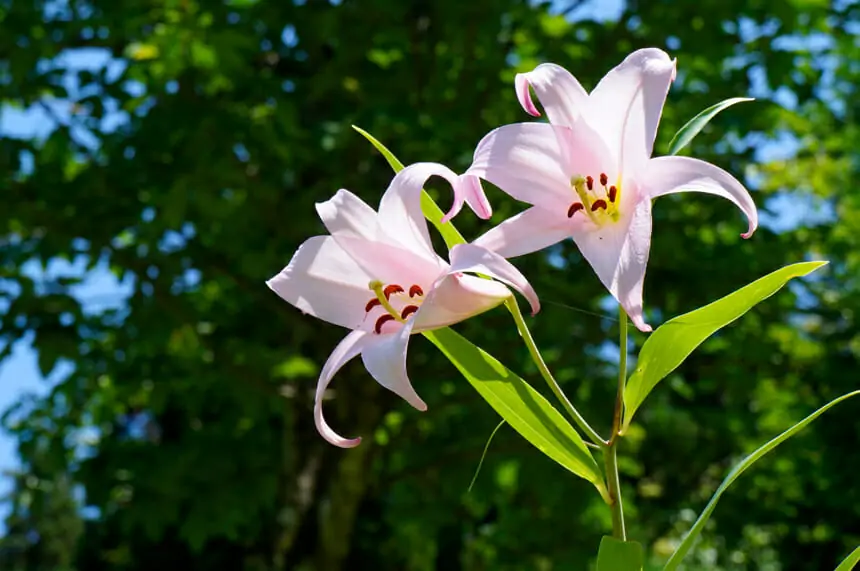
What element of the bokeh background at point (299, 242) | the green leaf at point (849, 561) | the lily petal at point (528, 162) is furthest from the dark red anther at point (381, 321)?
the bokeh background at point (299, 242)

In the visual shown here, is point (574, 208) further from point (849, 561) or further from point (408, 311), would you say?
point (849, 561)

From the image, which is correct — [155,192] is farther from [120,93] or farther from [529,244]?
[529,244]

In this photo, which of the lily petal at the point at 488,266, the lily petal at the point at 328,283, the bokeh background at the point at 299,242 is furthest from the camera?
the bokeh background at the point at 299,242

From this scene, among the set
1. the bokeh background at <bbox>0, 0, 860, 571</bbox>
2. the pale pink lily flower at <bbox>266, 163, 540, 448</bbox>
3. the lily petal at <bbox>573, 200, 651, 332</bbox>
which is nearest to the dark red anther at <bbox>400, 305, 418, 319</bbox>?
the pale pink lily flower at <bbox>266, 163, 540, 448</bbox>

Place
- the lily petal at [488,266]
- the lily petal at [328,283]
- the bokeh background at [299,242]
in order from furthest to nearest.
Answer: the bokeh background at [299,242], the lily petal at [328,283], the lily petal at [488,266]

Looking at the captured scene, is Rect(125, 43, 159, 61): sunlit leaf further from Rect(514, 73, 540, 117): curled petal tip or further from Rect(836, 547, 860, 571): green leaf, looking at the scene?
Rect(836, 547, 860, 571): green leaf

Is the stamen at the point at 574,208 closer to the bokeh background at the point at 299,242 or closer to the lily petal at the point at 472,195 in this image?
the lily petal at the point at 472,195
